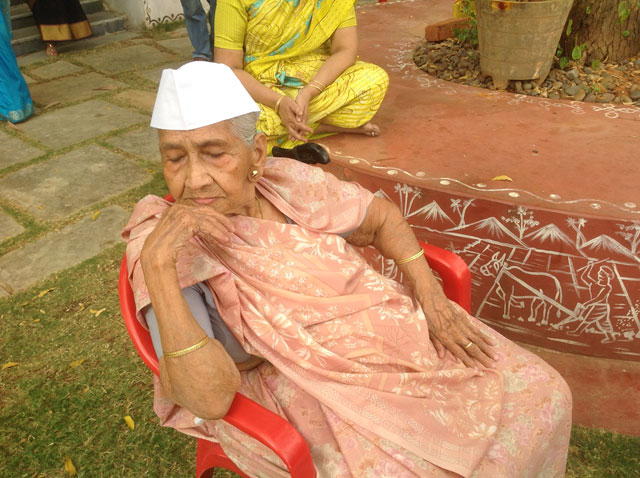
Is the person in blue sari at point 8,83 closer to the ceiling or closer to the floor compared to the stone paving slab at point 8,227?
closer to the ceiling

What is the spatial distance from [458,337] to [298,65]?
1.77m

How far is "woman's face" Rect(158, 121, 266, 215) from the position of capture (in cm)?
158

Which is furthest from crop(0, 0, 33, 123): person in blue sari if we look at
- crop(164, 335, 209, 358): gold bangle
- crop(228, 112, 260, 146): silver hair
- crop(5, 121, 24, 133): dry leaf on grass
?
crop(164, 335, 209, 358): gold bangle

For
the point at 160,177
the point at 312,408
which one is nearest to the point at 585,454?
the point at 312,408

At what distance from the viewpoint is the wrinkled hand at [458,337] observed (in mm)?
1845

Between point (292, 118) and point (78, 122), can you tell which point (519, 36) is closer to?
point (292, 118)

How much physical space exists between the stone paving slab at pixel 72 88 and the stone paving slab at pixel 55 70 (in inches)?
6.4

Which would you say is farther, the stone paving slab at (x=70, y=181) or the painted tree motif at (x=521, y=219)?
the stone paving slab at (x=70, y=181)

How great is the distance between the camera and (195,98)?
1.55m

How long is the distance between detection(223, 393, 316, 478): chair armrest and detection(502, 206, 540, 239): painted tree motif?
1.43 metres

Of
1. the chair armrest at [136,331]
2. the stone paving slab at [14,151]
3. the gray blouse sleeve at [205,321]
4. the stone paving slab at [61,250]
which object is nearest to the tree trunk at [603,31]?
the stone paving slab at [61,250]

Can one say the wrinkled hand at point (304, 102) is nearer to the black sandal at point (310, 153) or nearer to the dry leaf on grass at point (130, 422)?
the black sandal at point (310, 153)

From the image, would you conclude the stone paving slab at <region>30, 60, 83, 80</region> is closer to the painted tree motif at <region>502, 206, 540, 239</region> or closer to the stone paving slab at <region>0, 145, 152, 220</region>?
the stone paving slab at <region>0, 145, 152, 220</region>

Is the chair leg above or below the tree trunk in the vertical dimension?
below
